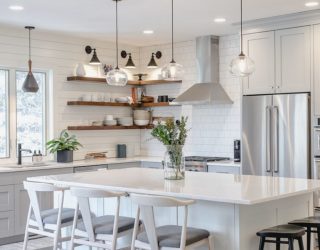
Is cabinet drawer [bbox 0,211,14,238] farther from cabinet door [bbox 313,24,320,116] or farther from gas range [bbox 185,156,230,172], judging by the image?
cabinet door [bbox 313,24,320,116]

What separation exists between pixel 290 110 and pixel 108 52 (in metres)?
3.21

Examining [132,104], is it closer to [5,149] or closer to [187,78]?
[187,78]

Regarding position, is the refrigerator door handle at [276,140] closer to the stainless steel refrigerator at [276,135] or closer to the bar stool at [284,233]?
the stainless steel refrigerator at [276,135]

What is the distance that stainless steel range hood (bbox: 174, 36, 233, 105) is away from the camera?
7.28 meters

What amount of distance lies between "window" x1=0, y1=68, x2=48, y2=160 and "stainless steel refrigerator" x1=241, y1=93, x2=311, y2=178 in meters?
2.87

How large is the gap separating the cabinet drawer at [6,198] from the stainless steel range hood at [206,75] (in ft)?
8.58

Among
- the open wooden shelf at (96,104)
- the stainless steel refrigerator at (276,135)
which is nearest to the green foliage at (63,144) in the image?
the open wooden shelf at (96,104)

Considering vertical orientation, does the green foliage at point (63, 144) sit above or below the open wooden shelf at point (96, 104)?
below

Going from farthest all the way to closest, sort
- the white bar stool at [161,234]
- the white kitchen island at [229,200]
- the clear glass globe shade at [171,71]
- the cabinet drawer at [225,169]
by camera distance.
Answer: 1. the cabinet drawer at [225,169]
2. the clear glass globe shade at [171,71]
3. the white kitchen island at [229,200]
4. the white bar stool at [161,234]

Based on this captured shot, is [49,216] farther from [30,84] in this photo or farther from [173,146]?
[30,84]

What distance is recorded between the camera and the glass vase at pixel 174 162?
473cm

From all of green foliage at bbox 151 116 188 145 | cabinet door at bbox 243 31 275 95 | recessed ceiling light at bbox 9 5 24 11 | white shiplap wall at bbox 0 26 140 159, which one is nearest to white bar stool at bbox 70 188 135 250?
green foliage at bbox 151 116 188 145

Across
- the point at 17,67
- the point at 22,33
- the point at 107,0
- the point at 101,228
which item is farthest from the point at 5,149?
the point at 101,228

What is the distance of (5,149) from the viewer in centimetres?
703
